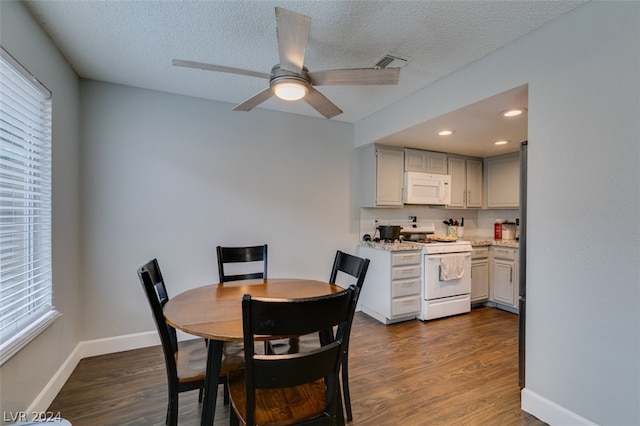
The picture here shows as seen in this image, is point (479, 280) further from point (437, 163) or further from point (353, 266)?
point (353, 266)

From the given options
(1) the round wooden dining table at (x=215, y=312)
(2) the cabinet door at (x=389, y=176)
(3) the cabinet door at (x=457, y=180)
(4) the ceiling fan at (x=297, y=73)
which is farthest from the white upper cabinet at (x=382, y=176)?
(4) the ceiling fan at (x=297, y=73)

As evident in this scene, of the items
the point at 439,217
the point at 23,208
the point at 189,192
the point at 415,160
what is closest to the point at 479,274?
the point at 439,217

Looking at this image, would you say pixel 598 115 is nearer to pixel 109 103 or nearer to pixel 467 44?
pixel 467 44

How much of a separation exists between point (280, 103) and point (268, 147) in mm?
498

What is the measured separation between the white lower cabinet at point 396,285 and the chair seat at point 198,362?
6.52 ft

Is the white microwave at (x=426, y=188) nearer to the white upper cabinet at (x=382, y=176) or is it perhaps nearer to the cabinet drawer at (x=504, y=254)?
the white upper cabinet at (x=382, y=176)

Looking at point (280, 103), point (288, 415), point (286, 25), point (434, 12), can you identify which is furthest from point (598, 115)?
point (280, 103)

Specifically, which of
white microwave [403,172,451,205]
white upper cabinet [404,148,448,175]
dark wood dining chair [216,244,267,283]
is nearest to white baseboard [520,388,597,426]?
dark wood dining chair [216,244,267,283]

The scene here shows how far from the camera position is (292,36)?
141 cm

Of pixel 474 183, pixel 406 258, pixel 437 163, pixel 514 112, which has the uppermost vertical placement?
pixel 514 112

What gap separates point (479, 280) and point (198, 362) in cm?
365

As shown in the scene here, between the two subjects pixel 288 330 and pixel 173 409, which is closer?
pixel 288 330

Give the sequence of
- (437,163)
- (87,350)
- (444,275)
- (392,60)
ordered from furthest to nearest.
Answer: (437,163)
(444,275)
(87,350)
(392,60)

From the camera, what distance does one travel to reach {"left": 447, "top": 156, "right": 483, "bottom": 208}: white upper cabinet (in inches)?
167
